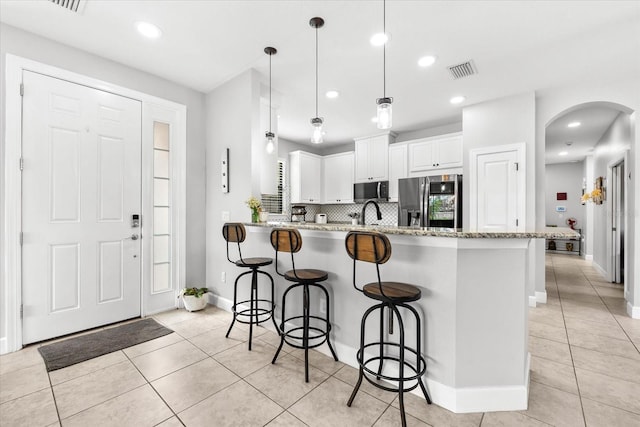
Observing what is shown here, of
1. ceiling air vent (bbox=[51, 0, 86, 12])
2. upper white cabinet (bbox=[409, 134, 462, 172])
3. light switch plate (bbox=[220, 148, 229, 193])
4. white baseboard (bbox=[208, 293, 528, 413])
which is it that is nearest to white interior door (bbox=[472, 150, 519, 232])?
upper white cabinet (bbox=[409, 134, 462, 172])

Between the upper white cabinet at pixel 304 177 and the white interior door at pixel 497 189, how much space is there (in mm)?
3226

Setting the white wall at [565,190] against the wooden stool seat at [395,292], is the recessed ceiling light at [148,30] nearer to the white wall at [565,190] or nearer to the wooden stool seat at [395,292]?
the wooden stool seat at [395,292]

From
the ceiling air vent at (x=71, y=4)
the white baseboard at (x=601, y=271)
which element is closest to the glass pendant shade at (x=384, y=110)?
the ceiling air vent at (x=71, y=4)

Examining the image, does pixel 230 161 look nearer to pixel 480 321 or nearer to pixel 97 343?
pixel 97 343

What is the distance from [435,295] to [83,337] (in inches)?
124

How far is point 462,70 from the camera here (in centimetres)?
316

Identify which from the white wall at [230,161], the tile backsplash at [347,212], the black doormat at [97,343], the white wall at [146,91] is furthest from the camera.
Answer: the tile backsplash at [347,212]

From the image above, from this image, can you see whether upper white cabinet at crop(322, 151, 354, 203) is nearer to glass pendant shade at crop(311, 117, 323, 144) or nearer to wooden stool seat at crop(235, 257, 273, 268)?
glass pendant shade at crop(311, 117, 323, 144)

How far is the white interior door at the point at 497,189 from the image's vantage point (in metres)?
3.81

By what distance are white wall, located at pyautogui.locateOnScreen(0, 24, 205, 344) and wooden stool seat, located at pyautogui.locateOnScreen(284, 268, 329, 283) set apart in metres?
1.96

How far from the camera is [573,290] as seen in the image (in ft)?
14.8

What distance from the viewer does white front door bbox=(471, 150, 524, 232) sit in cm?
381

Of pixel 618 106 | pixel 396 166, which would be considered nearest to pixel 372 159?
pixel 396 166

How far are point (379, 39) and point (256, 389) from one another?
9.86 ft
